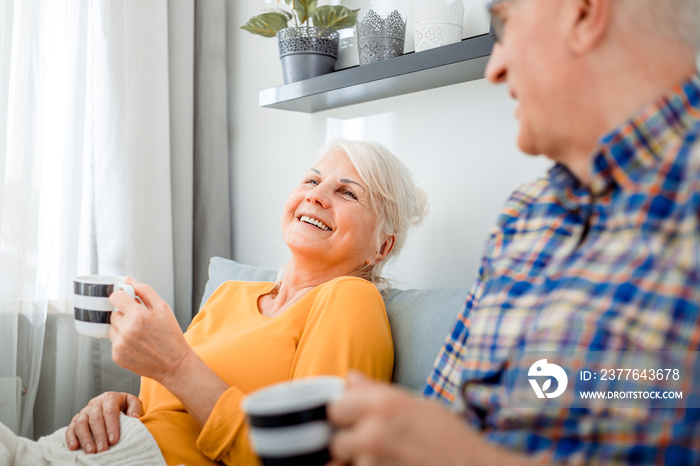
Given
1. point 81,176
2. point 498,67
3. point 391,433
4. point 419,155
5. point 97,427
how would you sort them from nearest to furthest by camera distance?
point 391,433 → point 498,67 → point 97,427 → point 419,155 → point 81,176

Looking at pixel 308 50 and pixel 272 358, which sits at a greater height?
pixel 308 50

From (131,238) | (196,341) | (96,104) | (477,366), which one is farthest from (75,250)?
(477,366)

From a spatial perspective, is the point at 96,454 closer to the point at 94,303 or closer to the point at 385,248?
the point at 94,303

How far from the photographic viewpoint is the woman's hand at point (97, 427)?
1217mm

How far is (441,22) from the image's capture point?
1.58 m

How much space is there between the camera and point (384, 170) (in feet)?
5.16

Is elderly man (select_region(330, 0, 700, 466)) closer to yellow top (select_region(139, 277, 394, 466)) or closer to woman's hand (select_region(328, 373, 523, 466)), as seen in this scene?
woman's hand (select_region(328, 373, 523, 466))

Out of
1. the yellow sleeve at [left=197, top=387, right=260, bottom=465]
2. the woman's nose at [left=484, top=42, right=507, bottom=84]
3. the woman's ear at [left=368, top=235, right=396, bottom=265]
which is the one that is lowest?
the yellow sleeve at [left=197, top=387, right=260, bottom=465]

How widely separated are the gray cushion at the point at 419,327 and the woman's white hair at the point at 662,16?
0.68 metres

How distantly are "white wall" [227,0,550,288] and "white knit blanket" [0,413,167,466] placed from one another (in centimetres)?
87

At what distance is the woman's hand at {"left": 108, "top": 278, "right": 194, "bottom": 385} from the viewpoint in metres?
1.13

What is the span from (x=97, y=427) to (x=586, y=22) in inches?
44.5

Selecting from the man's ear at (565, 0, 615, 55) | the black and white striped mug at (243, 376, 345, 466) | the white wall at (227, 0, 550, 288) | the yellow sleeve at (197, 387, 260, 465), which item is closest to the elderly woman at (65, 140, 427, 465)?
the yellow sleeve at (197, 387, 260, 465)

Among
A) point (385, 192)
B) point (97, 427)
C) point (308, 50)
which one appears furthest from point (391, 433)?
point (308, 50)
